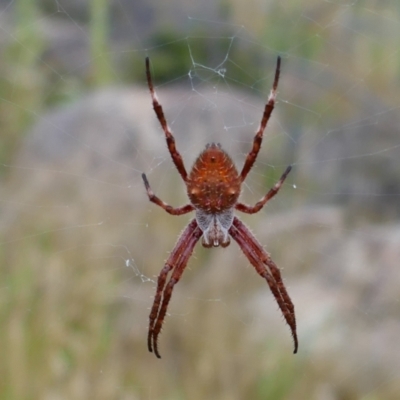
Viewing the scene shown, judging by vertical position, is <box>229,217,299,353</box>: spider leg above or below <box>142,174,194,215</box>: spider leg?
below

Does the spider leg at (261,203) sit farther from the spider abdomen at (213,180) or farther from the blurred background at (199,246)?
the blurred background at (199,246)

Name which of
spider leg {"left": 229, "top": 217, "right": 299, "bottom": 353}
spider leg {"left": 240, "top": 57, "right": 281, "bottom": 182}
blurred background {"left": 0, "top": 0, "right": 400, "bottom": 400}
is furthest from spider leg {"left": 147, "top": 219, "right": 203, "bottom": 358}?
blurred background {"left": 0, "top": 0, "right": 400, "bottom": 400}

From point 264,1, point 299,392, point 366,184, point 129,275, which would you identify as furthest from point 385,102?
point 299,392

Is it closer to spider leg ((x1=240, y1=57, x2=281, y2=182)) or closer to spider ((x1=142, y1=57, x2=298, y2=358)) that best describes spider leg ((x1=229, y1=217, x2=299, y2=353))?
spider ((x1=142, y1=57, x2=298, y2=358))

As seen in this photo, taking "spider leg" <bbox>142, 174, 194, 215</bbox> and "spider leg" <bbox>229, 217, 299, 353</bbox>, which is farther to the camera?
"spider leg" <bbox>229, 217, 299, 353</bbox>

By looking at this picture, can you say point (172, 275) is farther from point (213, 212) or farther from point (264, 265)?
point (264, 265)

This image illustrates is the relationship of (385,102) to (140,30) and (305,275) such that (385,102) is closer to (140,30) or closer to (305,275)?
(305,275)

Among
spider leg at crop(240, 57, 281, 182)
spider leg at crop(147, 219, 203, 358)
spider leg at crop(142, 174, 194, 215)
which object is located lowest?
spider leg at crop(147, 219, 203, 358)

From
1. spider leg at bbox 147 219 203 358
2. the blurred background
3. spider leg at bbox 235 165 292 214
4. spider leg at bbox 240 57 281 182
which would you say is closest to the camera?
spider leg at bbox 240 57 281 182
